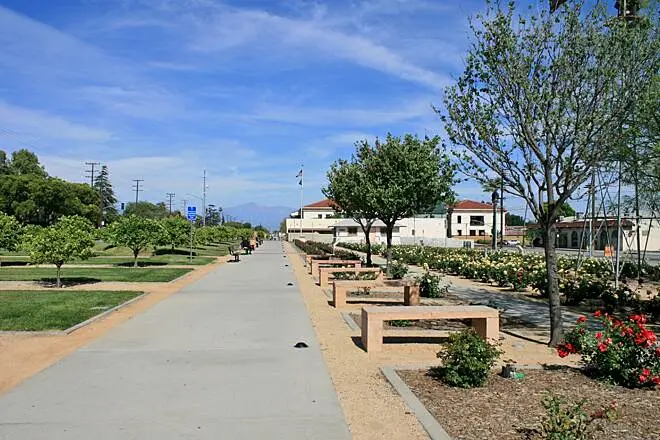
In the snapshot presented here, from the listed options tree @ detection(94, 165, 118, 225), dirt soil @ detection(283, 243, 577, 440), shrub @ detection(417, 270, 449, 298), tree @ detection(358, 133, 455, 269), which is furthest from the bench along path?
tree @ detection(94, 165, 118, 225)

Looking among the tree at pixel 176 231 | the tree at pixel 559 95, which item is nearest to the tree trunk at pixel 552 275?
the tree at pixel 559 95

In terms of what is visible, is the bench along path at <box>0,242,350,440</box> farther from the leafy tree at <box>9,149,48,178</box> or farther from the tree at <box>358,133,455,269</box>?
the leafy tree at <box>9,149,48,178</box>

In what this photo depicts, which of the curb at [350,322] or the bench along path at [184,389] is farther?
the curb at [350,322]

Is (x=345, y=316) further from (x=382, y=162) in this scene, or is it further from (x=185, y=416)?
(x=382, y=162)

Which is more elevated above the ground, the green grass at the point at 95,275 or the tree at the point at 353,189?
Answer: the tree at the point at 353,189

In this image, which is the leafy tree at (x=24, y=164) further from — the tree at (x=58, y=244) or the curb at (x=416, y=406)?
the curb at (x=416, y=406)

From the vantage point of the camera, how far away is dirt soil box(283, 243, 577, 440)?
17.2 ft

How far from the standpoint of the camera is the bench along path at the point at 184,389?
511 cm

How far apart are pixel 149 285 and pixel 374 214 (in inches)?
313

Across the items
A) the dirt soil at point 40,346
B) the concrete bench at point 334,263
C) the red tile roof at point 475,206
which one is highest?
the red tile roof at point 475,206

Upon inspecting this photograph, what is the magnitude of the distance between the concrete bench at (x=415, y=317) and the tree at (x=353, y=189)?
1027 cm

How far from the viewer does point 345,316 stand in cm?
1201

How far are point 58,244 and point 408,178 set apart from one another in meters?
10.5

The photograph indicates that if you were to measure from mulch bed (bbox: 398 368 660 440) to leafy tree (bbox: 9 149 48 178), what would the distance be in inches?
3361
